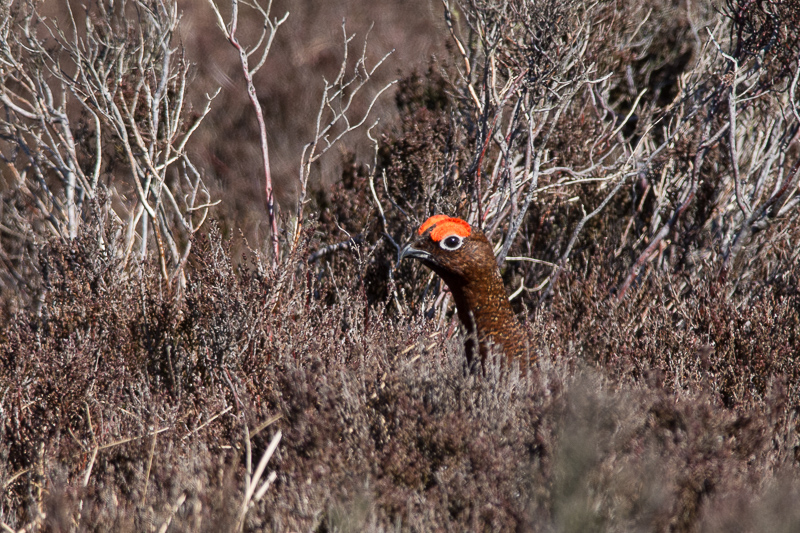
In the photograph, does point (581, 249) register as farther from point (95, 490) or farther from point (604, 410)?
point (95, 490)

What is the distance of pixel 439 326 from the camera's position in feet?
12.7

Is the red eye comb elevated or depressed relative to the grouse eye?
elevated

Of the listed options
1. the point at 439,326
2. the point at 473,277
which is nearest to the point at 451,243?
the point at 473,277

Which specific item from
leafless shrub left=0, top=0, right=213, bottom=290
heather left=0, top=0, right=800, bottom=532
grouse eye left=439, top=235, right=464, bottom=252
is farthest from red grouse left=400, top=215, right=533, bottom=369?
leafless shrub left=0, top=0, right=213, bottom=290

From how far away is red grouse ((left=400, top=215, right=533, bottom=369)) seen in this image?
2.85m

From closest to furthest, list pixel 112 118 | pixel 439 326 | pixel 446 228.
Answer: pixel 446 228
pixel 112 118
pixel 439 326

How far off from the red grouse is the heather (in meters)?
0.15

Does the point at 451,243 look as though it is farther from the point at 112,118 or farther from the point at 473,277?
the point at 112,118

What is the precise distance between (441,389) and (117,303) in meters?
1.85

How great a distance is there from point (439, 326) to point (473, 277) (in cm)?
102

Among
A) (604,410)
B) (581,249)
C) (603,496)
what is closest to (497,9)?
(581,249)

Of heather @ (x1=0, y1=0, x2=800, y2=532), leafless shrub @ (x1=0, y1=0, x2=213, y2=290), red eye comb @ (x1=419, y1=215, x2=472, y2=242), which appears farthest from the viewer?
leafless shrub @ (x1=0, y1=0, x2=213, y2=290)

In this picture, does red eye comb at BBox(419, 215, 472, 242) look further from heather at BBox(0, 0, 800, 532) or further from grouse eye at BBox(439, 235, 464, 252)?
heather at BBox(0, 0, 800, 532)

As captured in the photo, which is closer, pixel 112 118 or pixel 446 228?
pixel 446 228
